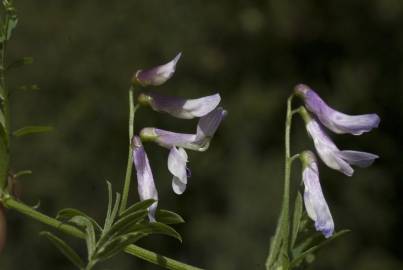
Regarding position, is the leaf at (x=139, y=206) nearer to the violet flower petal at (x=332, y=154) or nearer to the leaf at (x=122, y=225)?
the leaf at (x=122, y=225)

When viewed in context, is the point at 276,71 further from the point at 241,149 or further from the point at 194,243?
the point at 194,243

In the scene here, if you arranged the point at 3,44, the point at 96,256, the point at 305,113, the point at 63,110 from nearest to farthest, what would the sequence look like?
1. the point at 96,256
2. the point at 3,44
3. the point at 305,113
4. the point at 63,110

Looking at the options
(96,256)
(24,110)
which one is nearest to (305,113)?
(96,256)

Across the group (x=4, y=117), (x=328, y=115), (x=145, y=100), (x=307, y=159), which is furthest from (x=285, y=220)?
(x=4, y=117)

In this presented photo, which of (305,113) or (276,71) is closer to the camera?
(305,113)

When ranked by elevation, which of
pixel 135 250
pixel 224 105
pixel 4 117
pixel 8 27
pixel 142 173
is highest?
pixel 8 27

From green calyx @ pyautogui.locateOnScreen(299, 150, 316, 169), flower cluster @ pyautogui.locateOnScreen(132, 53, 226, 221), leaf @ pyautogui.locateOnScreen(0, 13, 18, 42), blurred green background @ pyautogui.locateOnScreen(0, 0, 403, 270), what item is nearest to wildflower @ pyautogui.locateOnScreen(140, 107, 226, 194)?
flower cluster @ pyautogui.locateOnScreen(132, 53, 226, 221)

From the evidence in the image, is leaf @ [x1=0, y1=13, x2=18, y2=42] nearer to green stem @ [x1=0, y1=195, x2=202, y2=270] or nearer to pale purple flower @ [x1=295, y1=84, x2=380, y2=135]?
green stem @ [x1=0, y1=195, x2=202, y2=270]

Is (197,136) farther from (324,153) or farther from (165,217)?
(324,153)
